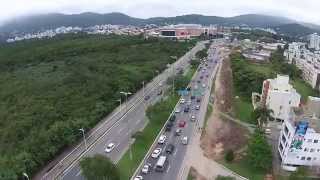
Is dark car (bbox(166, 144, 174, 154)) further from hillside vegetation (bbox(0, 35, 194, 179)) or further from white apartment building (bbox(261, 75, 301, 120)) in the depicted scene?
white apartment building (bbox(261, 75, 301, 120))

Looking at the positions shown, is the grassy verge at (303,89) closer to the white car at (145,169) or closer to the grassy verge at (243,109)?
the grassy verge at (243,109)

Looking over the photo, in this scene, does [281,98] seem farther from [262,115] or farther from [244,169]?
[244,169]

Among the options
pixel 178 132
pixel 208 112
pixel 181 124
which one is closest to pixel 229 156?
pixel 178 132

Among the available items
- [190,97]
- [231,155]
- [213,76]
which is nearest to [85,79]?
[190,97]

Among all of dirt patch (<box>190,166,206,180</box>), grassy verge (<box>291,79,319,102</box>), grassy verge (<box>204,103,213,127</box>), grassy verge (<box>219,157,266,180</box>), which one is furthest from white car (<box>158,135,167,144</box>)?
grassy verge (<box>291,79,319,102</box>)

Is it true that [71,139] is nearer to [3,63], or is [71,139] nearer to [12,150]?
[12,150]

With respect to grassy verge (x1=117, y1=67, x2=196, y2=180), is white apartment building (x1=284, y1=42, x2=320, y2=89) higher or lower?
higher
